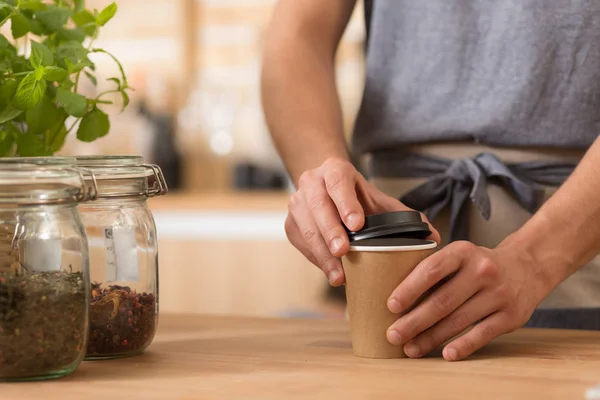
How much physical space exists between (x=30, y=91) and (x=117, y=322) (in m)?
0.25

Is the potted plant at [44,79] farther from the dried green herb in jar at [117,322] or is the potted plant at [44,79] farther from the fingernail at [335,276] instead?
Result: the fingernail at [335,276]

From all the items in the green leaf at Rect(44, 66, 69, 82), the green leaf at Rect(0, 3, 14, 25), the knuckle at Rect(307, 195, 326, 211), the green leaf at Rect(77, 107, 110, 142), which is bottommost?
the knuckle at Rect(307, 195, 326, 211)

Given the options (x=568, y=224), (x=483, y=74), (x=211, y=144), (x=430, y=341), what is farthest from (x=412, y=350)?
(x=211, y=144)

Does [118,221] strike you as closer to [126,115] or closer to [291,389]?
[291,389]

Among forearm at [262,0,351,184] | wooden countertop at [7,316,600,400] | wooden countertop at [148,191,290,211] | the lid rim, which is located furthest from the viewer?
wooden countertop at [148,191,290,211]

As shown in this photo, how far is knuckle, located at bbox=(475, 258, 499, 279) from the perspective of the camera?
3.00 feet

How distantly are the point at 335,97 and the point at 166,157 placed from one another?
2619 mm

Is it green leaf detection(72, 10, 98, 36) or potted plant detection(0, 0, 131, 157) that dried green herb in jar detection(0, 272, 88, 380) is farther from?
green leaf detection(72, 10, 98, 36)

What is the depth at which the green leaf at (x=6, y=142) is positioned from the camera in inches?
39.1

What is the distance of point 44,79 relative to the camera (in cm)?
90

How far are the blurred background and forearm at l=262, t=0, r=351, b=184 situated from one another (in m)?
2.01

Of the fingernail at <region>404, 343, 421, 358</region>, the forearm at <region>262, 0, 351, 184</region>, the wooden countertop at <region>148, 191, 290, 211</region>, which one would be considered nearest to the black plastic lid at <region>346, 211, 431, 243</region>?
the fingernail at <region>404, 343, 421, 358</region>

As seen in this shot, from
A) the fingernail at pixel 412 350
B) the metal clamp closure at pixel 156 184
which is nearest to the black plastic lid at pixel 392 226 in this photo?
the fingernail at pixel 412 350

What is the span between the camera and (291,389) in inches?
30.6
